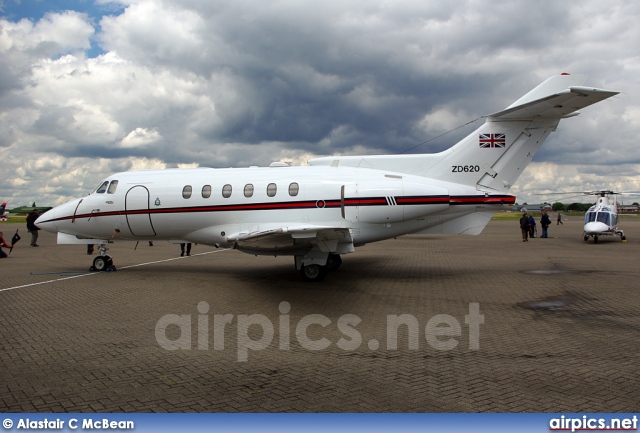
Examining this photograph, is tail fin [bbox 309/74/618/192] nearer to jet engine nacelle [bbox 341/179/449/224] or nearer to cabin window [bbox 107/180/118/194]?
jet engine nacelle [bbox 341/179/449/224]

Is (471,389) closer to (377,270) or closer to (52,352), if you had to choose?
(52,352)

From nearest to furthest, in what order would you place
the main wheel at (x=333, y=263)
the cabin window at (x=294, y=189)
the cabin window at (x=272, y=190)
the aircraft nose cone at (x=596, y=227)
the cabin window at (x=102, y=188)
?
the cabin window at (x=294, y=189), the cabin window at (x=272, y=190), the cabin window at (x=102, y=188), the main wheel at (x=333, y=263), the aircraft nose cone at (x=596, y=227)

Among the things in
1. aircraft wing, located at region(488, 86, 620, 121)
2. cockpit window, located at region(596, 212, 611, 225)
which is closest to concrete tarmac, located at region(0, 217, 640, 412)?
aircraft wing, located at region(488, 86, 620, 121)

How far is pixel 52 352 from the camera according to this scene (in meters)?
6.75

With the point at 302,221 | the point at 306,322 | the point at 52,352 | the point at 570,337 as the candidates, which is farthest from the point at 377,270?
the point at 52,352

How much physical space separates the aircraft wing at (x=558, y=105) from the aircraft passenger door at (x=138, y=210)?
35.4ft

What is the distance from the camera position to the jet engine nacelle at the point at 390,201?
487 inches

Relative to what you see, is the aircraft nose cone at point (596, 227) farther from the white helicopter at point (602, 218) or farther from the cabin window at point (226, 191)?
the cabin window at point (226, 191)

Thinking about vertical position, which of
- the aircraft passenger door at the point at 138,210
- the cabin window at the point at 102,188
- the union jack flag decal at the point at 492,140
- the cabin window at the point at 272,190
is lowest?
the aircraft passenger door at the point at 138,210

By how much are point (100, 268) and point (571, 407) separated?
15016 millimetres

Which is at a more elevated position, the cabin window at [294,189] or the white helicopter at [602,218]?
the cabin window at [294,189]

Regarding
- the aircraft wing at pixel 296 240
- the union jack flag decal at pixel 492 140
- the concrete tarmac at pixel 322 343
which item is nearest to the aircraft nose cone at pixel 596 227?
the concrete tarmac at pixel 322 343

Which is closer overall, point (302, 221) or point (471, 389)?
point (471, 389)

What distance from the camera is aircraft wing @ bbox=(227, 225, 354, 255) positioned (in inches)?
401
